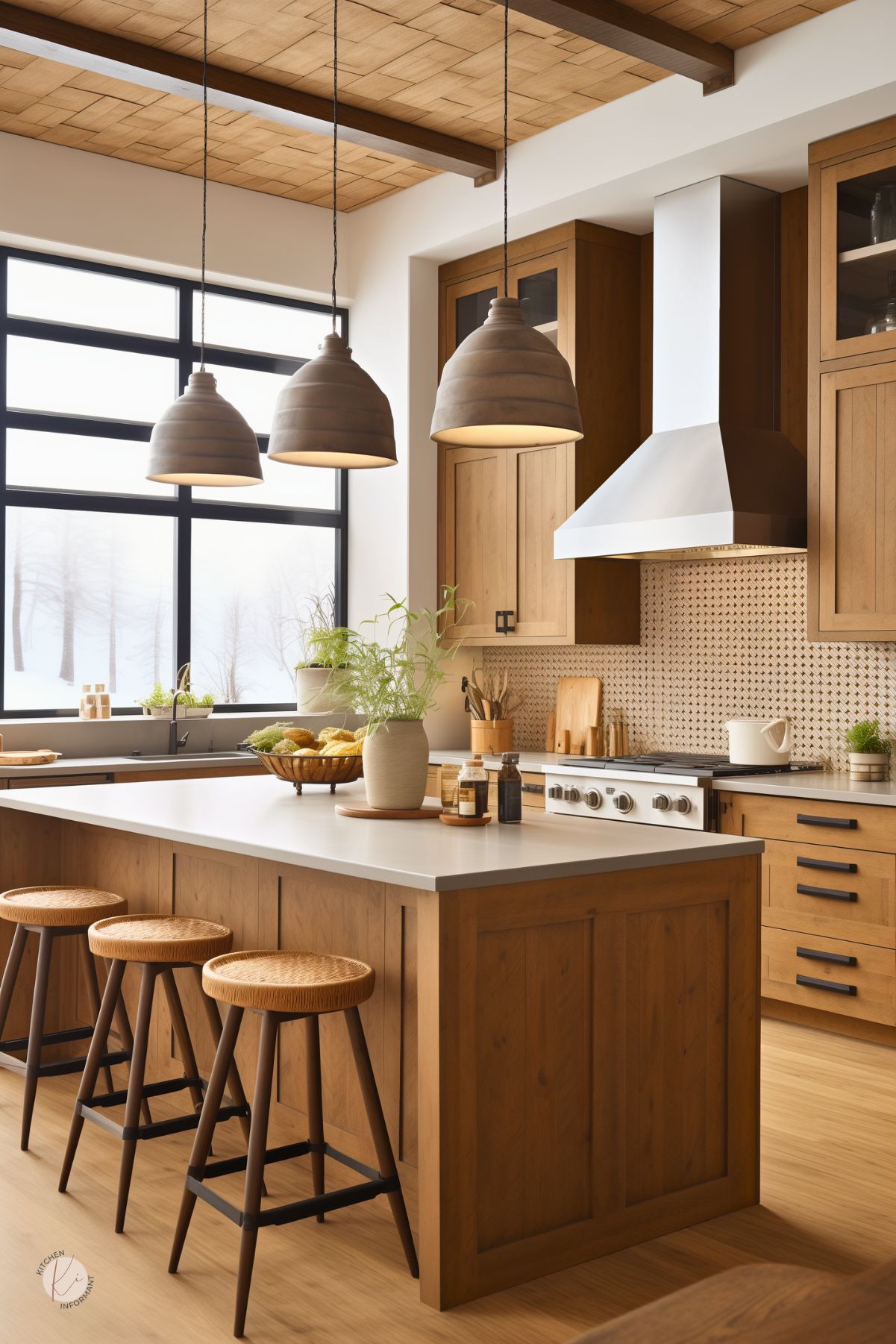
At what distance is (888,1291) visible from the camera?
918mm

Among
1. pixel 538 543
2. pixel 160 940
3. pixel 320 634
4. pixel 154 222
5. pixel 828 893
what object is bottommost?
pixel 828 893

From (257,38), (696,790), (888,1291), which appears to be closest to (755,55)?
(257,38)

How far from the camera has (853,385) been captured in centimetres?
457

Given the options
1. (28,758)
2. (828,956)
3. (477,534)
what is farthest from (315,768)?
(477,534)

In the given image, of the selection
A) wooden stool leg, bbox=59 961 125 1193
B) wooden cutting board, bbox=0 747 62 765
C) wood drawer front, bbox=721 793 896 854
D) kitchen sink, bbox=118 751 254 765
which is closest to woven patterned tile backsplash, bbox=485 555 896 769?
wood drawer front, bbox=721 793 896 854

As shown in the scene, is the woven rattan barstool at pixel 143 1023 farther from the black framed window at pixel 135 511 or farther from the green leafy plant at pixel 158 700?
the black framed window at pixel 135 511

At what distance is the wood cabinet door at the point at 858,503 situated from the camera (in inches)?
176

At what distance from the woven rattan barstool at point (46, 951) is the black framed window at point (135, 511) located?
6.83 feet

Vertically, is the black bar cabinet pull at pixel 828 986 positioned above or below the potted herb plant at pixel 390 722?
below

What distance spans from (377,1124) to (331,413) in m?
1.71

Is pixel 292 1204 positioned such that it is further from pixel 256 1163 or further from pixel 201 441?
pixel 201 441

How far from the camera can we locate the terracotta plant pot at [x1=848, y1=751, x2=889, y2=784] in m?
4.72

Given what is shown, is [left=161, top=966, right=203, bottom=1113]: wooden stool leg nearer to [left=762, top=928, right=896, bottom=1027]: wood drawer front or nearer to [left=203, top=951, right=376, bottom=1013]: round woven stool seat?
[left=203, top=951, right=376, bottom=1013]: round woven stool seat

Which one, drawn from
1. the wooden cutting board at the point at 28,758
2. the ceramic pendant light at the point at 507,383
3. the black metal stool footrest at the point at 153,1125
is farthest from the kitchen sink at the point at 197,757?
the ceramic pendant light at the point at 507,383
